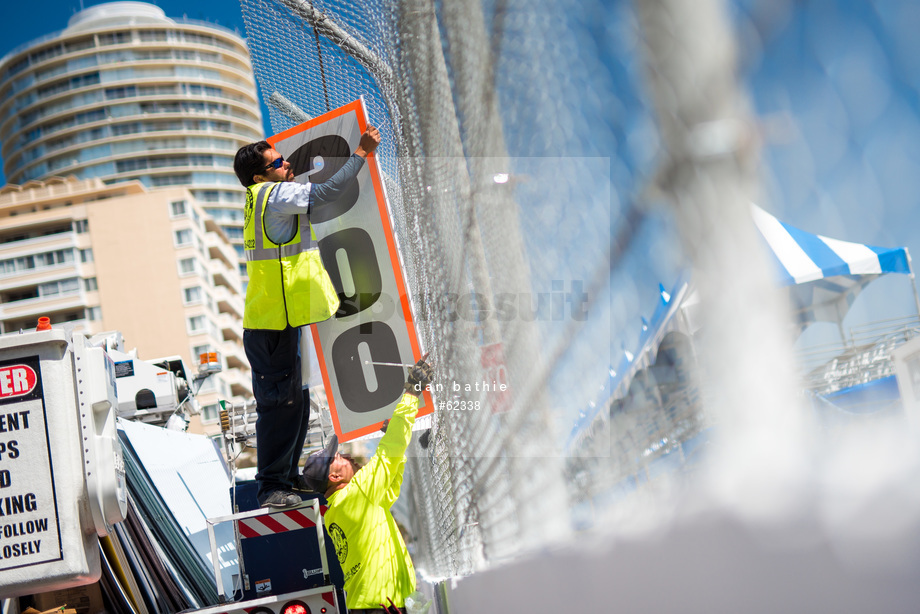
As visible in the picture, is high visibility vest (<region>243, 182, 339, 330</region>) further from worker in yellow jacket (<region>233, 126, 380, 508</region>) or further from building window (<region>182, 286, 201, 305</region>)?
building window (<region>182, 286, 201, 305</region>)

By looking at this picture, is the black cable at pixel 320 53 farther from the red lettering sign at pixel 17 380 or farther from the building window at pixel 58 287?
the building window at pixel 58 287

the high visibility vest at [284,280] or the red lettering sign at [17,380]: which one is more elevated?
the high visibility vest at [284,280]

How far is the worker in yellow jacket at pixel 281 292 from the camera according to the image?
3.66 meters

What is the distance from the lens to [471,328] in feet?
6.49

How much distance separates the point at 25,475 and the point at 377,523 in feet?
5.13

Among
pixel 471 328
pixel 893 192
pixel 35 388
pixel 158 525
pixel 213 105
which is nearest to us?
pixel 893 192

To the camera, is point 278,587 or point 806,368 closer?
point 806,368

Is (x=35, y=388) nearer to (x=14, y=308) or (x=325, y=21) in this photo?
(x=325, y=21)

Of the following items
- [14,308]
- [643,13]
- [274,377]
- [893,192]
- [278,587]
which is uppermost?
[14,308]

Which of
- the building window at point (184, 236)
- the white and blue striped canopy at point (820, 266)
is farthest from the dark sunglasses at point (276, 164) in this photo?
the building window at point (184, 236)

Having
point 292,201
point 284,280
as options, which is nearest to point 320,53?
point 292,201

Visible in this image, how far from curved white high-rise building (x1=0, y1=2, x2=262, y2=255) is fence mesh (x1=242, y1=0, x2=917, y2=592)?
90743mm

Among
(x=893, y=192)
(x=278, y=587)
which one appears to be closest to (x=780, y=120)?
(x=893, y=192)

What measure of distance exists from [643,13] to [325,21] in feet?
11.2
